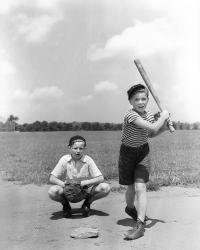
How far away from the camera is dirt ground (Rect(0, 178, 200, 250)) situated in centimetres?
392

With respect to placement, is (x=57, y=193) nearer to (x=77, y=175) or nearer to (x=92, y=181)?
(x=77, y=175)

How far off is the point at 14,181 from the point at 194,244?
5.20m

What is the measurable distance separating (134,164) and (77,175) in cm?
86

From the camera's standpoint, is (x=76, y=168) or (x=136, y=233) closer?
(x=136, y=233)

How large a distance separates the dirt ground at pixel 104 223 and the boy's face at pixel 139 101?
1.23 metres

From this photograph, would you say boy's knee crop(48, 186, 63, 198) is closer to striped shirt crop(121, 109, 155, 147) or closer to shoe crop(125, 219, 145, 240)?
striped shirt crop(121, 109, 155, 147)

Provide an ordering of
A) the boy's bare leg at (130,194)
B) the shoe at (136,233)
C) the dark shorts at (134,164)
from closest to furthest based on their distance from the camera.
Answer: the shoe at (136,233), the dark shorts at (134,164), the boy's bare leg at (130,194)

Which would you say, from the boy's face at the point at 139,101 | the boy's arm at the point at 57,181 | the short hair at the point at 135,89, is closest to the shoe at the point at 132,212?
the boy's arm at the point at 57,181

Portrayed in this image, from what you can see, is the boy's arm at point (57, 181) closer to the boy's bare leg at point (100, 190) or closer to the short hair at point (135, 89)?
the boy's bare leg at point (100, 190)

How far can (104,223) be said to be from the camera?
15.5 ft

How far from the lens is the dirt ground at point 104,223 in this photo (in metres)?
3.92

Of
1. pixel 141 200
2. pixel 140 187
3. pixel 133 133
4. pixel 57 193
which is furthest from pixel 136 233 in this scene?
pixel 57 193

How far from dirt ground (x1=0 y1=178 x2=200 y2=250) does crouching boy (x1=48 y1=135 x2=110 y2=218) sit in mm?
201

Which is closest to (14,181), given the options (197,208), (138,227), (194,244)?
(197,208)
